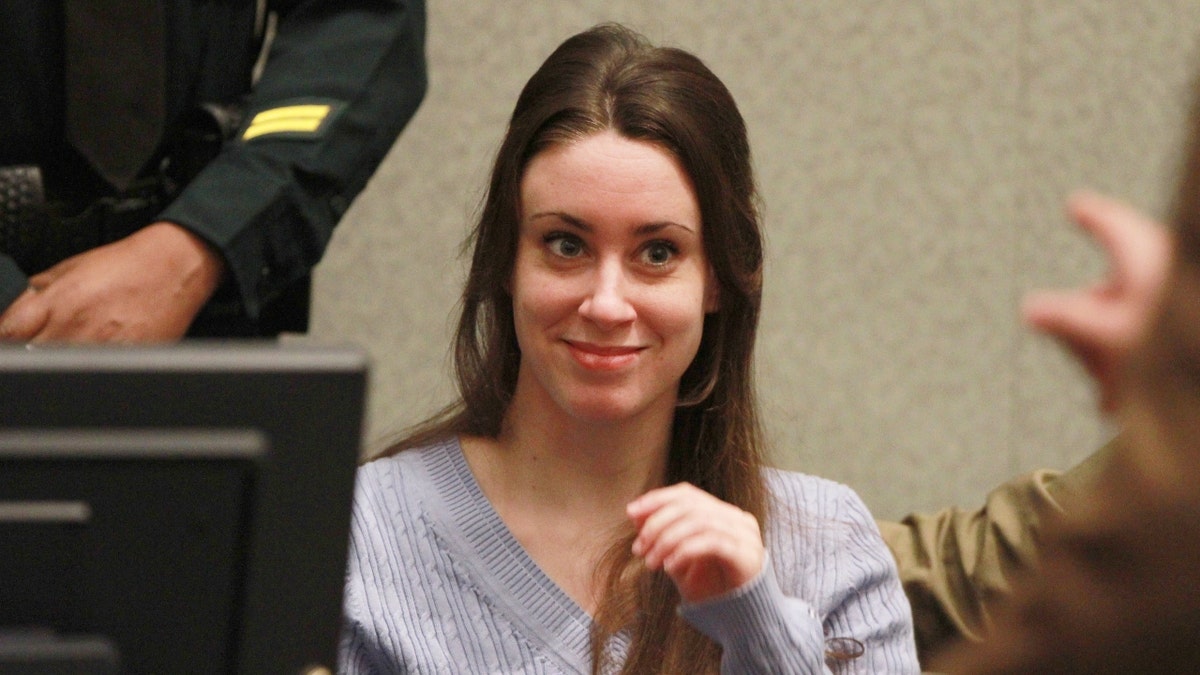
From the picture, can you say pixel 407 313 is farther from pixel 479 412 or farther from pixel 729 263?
pixel 729 263

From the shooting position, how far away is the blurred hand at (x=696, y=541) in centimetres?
103

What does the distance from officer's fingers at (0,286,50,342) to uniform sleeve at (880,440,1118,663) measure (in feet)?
3.15

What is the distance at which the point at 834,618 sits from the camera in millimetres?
1382

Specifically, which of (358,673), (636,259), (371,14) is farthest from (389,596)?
(371,14)

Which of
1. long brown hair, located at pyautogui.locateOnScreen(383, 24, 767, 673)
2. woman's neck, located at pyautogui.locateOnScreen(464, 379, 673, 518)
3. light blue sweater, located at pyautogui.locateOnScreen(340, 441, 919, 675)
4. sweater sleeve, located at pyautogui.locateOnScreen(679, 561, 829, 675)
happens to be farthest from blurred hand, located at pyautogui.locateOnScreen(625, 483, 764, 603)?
woman's neck, located at pyautogui.locateOnScreen(464, 379, 673, 518)

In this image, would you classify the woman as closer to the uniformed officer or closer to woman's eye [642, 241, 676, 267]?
woman's eye [642, 241, 676, 267]

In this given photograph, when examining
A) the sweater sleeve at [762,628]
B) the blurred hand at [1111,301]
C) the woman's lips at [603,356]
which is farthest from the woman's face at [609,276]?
the blurred hand at [1111,301]

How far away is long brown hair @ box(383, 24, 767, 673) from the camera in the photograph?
138cm

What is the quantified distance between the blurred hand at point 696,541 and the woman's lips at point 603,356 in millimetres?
296

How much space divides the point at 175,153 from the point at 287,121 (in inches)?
4.5

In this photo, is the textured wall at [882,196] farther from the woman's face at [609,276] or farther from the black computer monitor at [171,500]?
Result: the black computer monitor at [171,500]

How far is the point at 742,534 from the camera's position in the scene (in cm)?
108

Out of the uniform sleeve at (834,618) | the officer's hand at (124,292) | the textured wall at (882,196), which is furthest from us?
the textured wall at (882,196)

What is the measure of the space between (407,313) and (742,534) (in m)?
1.27
